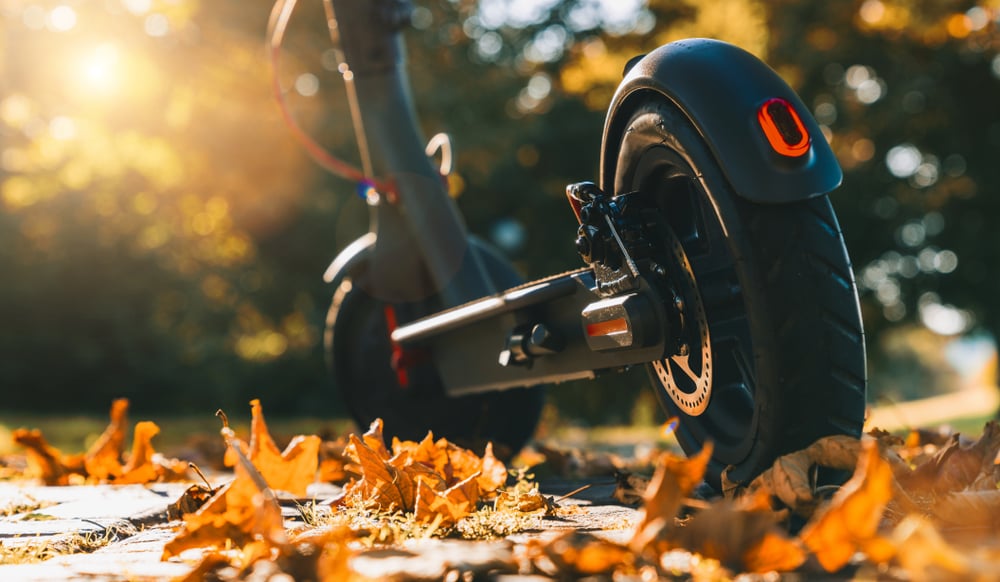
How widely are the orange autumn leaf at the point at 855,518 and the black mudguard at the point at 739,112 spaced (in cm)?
63

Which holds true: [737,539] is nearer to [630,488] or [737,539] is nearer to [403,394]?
[630,488]

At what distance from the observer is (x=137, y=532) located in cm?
194

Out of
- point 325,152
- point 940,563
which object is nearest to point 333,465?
point 325,152

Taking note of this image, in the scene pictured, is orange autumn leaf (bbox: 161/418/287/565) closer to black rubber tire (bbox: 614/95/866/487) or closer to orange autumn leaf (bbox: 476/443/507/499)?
orange autumn leaf (bbox: 476/443/507/499)

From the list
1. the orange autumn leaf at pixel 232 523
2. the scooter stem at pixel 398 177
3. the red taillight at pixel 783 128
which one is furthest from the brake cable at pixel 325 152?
the orange autumn leaf at pixel 232 523

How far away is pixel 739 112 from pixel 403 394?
1.93 meters

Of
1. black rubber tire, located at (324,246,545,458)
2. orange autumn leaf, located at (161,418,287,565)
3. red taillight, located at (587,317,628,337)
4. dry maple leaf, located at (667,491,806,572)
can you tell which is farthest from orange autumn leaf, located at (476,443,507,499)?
black rubber tire, located at (324,246,545,458)

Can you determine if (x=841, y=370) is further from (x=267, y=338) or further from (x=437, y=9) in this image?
(x=267, y=338)

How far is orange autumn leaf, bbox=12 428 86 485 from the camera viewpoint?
2834 millimetres

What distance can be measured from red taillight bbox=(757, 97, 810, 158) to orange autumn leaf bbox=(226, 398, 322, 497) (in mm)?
1032

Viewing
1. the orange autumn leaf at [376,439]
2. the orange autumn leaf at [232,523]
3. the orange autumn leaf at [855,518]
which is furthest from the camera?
the orange autumn leaf at [376,439]

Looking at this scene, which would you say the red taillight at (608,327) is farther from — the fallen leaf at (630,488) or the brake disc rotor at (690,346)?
the fallen leaf at (630,488)

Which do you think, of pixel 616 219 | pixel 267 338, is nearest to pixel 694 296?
pixel 616 219

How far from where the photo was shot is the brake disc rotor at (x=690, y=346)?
69.6 inches
